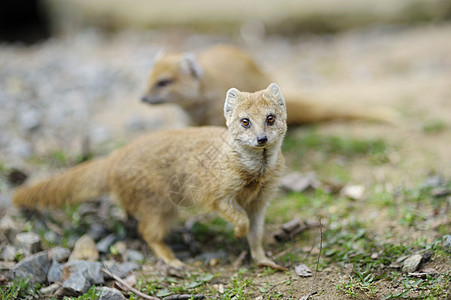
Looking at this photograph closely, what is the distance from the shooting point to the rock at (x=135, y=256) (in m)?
3.05

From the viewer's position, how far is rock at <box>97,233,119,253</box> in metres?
3.11

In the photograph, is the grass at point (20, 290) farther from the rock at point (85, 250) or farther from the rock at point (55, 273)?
the rock at point (85, 250)

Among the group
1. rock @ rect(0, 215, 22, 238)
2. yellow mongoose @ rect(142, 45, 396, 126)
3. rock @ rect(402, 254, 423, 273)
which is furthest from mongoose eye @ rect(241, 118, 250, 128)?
yellow mongoose @ rect(142, 45, 396, 126)

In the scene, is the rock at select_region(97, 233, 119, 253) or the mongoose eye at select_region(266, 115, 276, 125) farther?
the rock at select_region(97, 233, 119, 253)

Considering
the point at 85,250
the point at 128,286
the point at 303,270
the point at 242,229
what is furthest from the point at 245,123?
the point at 85,250

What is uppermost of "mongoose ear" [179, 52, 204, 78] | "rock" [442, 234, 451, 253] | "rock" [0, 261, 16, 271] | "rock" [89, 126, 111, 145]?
"mongoose ear" [179, 52, 204, 78]

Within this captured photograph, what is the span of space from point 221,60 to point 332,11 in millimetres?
4502

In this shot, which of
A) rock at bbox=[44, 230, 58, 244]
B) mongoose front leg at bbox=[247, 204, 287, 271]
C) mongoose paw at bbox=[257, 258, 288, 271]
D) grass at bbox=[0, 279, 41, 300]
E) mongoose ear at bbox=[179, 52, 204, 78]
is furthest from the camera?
mongoose ear at bbox=[179, 52, 204, 78]

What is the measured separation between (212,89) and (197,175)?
1.96 m

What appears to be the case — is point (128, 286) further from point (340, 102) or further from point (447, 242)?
point (340, 102)

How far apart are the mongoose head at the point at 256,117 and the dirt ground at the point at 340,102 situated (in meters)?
0.83

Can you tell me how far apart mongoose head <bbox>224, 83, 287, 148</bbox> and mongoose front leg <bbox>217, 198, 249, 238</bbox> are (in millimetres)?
425

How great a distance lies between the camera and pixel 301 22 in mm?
8641

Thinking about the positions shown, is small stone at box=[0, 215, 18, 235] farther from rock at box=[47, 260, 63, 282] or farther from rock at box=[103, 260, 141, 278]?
rock at box=[103, 260, 141, 278]
